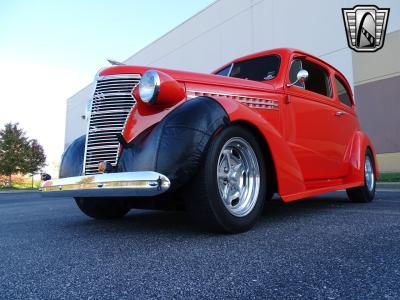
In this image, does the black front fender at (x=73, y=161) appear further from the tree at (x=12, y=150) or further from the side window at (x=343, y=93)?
the tree at (x=12, y=150)

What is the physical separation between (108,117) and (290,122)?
1.69 meters

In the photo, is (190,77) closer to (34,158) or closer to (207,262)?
(207,262)

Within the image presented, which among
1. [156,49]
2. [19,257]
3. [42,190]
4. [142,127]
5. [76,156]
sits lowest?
[19,257]

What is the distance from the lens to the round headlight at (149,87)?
245 cm

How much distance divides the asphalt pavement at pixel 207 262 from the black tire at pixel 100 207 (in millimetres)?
509

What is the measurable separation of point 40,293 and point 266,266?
0.97 m

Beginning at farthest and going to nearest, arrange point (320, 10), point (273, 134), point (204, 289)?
point (320, 10)
point (273, 134)
point (204, 289)

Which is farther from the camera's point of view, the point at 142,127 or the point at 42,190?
the point at 42,190

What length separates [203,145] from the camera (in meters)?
2.25

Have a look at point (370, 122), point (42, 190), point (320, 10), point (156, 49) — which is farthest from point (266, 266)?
point (156, 49)

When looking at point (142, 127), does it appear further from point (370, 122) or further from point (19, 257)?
point (370, 122)

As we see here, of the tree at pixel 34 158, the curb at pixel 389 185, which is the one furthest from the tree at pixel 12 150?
the curb at pixel 389 185

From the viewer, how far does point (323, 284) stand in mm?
1363

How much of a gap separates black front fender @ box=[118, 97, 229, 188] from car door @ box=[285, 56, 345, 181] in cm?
116
